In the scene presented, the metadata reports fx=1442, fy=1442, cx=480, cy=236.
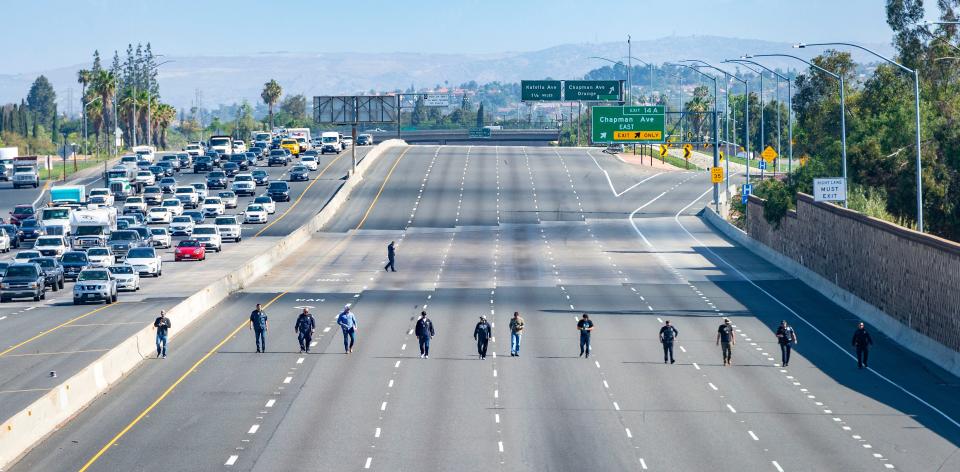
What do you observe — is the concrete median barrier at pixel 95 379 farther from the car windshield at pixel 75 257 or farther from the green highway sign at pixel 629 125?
the green highway sign at pixel 629 125

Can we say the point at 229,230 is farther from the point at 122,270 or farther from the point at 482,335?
the point at 482,335

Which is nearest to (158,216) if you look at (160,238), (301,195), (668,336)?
(160,238)

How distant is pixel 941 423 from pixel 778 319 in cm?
1938

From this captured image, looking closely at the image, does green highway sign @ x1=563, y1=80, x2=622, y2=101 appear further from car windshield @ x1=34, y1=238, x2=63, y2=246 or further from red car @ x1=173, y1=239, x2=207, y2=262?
car windshield @ x1=34, y1=238, x2=63, y2=246

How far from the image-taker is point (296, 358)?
40.3 metres

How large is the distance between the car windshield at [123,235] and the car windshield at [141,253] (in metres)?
7.85

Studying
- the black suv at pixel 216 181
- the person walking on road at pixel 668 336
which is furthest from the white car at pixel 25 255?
the black suv at pixel 216 181

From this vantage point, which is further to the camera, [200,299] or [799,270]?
[799,270]

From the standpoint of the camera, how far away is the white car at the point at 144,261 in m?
64.5

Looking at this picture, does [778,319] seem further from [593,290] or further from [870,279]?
[593,290]

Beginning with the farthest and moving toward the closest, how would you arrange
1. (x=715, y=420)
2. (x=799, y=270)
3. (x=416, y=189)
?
(x=416, y=189) → (x=799, y=270) → (x=715, y=420)

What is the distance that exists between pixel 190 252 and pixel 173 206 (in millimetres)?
22537

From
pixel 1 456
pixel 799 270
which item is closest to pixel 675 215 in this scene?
pixel 799 270

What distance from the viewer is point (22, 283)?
56.2m
